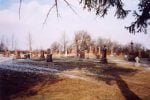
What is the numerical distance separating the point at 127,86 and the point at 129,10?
33.9 feet

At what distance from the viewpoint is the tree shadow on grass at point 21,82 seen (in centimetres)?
1817

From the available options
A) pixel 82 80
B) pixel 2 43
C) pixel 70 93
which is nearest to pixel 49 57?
pixel 82 80

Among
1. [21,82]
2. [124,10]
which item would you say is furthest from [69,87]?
[124,10]

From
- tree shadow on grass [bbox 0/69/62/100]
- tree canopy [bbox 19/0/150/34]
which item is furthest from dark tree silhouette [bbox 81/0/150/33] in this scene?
tree shadow on grass [bbox 0/69/62/100]

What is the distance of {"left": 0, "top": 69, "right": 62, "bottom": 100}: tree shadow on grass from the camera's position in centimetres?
1817

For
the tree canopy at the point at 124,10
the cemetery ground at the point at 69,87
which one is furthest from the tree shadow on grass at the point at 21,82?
the tree canopy at the point at 124,10

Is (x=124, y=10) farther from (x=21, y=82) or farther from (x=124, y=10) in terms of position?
(x=21, y=82)

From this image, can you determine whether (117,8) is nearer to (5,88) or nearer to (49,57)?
(5,88)

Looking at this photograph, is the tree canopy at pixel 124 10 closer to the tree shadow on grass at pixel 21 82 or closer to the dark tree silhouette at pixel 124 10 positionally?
the dark tree silhouette at pixel 124 10

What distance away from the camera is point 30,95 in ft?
59.0

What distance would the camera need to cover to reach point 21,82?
20.8 m

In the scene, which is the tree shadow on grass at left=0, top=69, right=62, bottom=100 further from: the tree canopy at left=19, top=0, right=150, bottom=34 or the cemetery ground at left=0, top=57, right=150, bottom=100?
the tree canopy at left=19, top=0, right=150, bottom=34

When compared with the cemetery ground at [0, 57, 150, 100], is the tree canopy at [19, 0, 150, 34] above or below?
above

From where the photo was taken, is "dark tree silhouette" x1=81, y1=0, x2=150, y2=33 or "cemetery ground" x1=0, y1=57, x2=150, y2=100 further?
"cemetery ground" x1=0, y1=57, x2=150, y2=100
